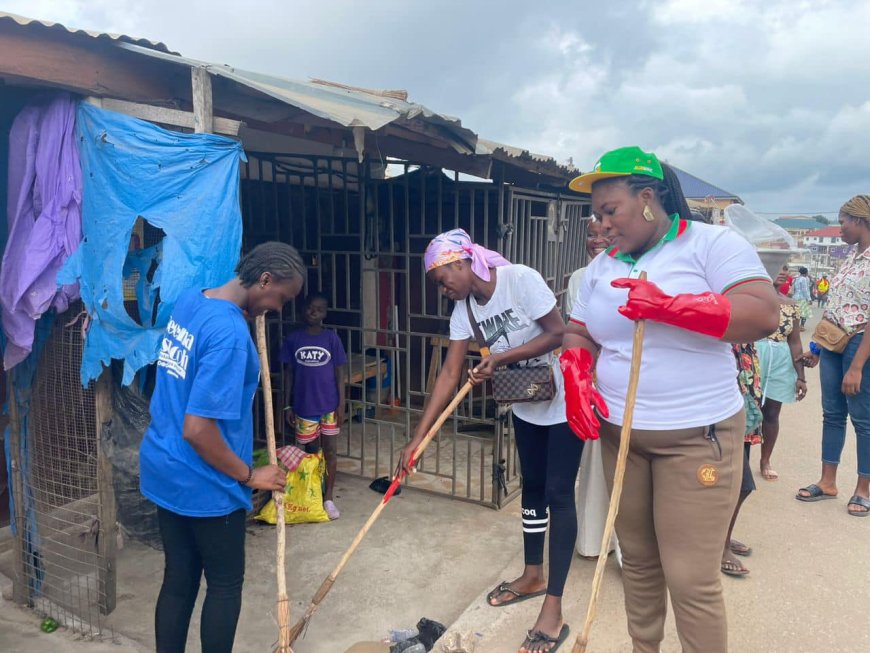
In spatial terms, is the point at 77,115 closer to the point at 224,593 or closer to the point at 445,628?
the point at 224,593

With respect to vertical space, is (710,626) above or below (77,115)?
below

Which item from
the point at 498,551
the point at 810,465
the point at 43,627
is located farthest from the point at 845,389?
the point at 43,627

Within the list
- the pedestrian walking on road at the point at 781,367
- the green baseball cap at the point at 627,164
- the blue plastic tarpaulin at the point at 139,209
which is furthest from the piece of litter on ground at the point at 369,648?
the pedestrian walking on road at the point at 781,367

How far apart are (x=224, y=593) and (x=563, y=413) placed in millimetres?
1568

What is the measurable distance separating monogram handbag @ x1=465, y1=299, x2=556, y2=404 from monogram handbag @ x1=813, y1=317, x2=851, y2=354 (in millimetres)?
2578

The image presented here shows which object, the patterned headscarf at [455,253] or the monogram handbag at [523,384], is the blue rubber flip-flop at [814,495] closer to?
the monogram handbag at [523,384]

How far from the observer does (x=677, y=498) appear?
200cm

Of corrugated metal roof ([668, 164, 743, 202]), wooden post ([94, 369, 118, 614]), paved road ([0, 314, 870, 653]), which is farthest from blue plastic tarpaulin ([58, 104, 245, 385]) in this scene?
corrugated metal roof ([668, 164, 743, 202])

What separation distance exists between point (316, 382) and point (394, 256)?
1554 mm

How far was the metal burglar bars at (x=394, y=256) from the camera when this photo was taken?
4660 mm

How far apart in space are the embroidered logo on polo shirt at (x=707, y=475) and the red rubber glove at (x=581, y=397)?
359 mm

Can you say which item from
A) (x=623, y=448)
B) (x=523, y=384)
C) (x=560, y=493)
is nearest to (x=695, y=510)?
(x=623, y=448)

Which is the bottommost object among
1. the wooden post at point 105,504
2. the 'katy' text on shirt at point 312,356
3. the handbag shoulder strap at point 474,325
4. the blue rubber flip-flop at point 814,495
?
the blue rubber flip-flop at point 814,495

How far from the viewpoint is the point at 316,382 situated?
4422mm
